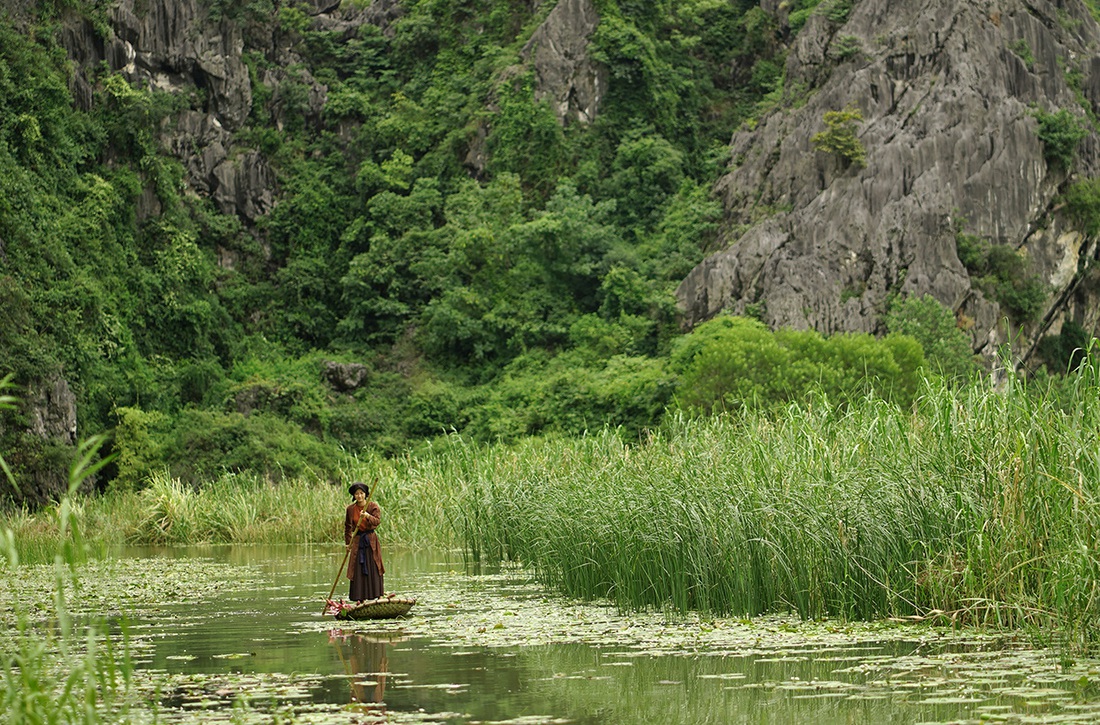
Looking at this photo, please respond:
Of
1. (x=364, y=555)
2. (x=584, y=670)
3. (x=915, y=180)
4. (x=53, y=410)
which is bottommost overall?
(x=584, y=670)

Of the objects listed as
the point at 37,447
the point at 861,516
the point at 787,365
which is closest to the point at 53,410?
the point at 37,447

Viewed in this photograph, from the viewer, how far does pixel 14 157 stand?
37219 mm

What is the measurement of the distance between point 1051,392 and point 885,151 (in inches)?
1273

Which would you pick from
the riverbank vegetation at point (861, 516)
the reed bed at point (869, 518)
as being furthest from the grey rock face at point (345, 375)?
the reed bed at point (869, 518)

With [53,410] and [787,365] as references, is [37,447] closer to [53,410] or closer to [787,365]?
[53,410]

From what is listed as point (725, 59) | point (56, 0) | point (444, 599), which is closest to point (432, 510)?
point (444, 599)

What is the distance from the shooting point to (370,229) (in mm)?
47906

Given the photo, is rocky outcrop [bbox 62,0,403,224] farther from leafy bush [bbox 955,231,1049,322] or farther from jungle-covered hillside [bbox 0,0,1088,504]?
leafy bush [bbox 955,231,1049,322]

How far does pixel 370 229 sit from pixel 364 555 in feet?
125

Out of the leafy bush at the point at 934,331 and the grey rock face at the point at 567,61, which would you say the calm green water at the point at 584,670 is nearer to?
the leafy bush at the point at 934,331

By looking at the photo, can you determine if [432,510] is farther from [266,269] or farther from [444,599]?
[266,269]

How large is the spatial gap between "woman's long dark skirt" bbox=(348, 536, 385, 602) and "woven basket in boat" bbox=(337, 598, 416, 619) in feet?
1.19

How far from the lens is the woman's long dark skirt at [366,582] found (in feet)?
34.9

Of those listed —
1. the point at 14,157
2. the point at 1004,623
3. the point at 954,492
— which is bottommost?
the point at 1004,623
